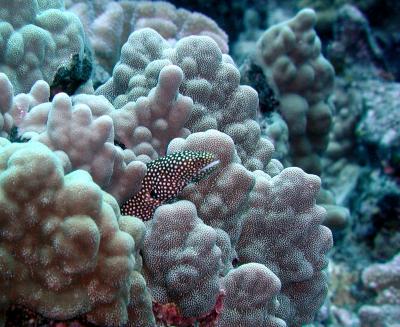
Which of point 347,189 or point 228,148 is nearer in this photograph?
point 228,148

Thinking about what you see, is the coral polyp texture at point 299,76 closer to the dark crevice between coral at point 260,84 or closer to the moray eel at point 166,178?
the dark crevice between coral at point 260,84

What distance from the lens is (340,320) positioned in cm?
672

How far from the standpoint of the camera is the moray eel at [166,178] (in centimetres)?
320

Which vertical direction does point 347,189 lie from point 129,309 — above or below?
below

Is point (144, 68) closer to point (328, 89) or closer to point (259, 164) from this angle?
point (259, 164)

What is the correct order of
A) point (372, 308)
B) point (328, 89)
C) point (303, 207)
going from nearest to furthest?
point (303, 207) → point (372, 308) → point (328, 89)

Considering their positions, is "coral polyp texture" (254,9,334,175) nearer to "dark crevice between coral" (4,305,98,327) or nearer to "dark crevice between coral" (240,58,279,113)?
"dark crevice between coral" (240,58,279,113)

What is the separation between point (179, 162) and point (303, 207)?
1212mm

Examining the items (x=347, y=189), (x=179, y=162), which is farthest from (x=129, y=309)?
(x=347, y=189)

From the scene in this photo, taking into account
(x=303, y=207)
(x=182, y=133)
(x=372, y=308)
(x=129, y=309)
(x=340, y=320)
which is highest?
(x=182, y=133)

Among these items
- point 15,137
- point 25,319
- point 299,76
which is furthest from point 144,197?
point 299,76

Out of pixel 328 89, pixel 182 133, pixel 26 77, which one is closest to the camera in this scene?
pixel 182 133

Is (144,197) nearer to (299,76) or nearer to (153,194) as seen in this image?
(153,194)

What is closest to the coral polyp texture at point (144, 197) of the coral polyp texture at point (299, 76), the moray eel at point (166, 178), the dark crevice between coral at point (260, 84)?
the moray eel at point (166, 178)
